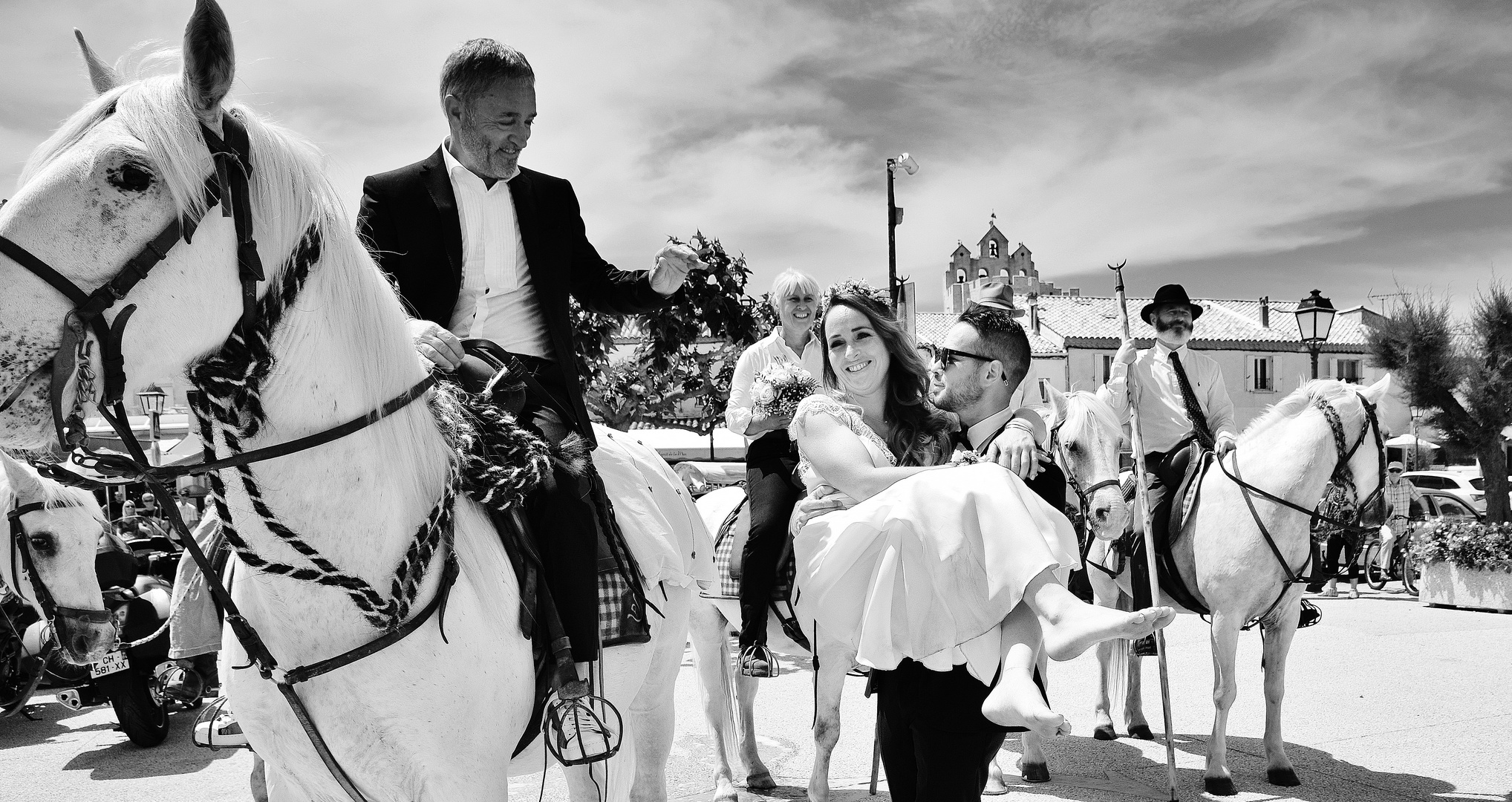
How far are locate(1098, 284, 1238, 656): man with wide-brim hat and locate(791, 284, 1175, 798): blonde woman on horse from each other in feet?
13.2

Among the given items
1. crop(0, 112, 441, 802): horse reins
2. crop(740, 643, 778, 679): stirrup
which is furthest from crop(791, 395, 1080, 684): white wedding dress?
crop(740, 643, 778, 679): stirrup

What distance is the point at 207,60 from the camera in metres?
1.67

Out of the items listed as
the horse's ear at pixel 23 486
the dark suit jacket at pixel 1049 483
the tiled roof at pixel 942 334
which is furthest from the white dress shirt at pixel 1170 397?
the tiled roof at pixel 942 334

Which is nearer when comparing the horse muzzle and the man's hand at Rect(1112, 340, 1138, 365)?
the man's hand at Rect(1112, 340, 1138, 365)

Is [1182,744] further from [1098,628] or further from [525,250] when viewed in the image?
A: [525,250]

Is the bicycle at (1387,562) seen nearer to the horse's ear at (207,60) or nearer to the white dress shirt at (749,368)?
the white dress shirt at (749,368)

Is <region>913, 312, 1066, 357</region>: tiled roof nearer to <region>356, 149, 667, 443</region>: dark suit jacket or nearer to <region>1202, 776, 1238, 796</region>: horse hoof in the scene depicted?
<region>1202, 776, 1238, 796</region>: horse hoof

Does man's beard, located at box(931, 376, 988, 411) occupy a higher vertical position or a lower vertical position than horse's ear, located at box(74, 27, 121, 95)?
lower

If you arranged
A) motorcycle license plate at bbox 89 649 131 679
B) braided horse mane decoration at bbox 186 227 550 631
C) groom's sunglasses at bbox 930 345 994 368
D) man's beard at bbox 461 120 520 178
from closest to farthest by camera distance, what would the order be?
braided horse mane decoration at bbox 186 227 550 631, man's beard at bbox 461 120 520 178, groom's sunglasses at bbox 930 345 994 368, motorcycle license plate at bbox 89 649 131 679

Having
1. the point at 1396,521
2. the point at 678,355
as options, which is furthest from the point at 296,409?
the point at 1396,521

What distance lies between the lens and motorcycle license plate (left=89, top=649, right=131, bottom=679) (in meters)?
6.81

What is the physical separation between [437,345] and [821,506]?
123 centimetres

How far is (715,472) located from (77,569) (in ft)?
27.0

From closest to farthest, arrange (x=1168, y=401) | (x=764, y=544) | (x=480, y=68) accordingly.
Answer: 1. (x=480, y=68)
2. (x=764, y=544)
3. (x=1168, y=401)
